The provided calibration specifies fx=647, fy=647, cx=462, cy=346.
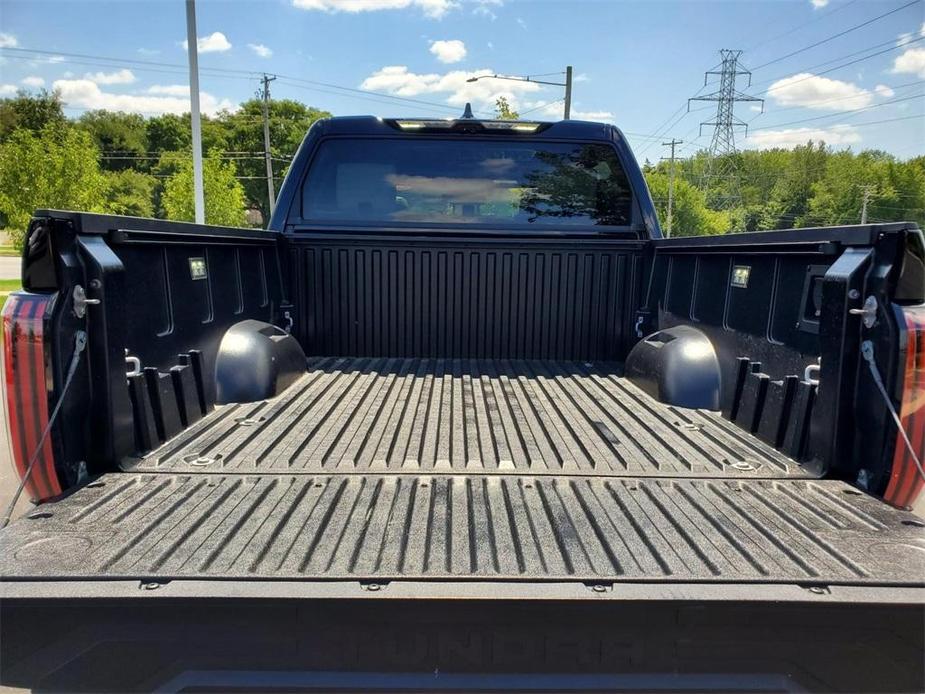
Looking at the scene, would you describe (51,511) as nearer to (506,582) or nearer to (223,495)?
(223,495)

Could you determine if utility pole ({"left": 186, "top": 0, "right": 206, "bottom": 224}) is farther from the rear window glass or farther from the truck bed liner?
the truck bed liner

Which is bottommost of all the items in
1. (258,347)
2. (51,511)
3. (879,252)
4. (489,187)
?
(51,511)

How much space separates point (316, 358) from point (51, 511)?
2248 mm

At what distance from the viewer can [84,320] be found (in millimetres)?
2027

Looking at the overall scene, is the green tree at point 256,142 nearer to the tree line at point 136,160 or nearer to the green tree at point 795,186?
the tree line at point 136,160

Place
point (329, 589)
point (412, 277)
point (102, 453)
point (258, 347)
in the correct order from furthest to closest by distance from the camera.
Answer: point (412, 277) → point (258, 347) → point (102, 453) → point (329, 589)

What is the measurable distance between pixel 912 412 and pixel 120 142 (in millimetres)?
75011

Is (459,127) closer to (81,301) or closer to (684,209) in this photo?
(81,301)

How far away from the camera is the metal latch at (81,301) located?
1985mm

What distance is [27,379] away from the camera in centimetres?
189

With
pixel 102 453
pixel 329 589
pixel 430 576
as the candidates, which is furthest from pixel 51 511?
pixel 430 576

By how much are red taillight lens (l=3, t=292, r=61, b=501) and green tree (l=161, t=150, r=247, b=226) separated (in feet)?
94.4

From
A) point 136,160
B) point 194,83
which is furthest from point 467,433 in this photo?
point 136,160

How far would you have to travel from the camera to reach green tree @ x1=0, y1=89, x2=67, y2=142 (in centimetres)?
5191
